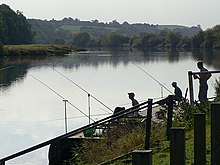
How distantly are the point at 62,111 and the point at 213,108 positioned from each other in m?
22.0

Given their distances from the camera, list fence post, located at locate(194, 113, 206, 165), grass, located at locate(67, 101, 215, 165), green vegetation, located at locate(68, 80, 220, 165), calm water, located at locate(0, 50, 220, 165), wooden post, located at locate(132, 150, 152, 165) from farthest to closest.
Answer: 1. calm water, located at locate(0, 50, 220, 165)
2. green vegetation, located at locate(68, 80, 220, 165)
3. grass, located at locate(67, 101, 215, 165)
4. fence post, located at locate(194, 113, 206, 165)
5. wooden post, located at locate(132, 150, 152, 165)

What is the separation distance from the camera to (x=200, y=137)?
4414 millimetres

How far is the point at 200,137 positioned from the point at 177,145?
54cm

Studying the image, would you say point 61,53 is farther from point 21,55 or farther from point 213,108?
point 213,108

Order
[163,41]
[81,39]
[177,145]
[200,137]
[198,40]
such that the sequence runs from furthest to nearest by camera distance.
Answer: [81,39]
[163,41]
[198,40]
[200,137]
[177,145]

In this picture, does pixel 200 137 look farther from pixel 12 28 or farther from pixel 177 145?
pixel 12 28

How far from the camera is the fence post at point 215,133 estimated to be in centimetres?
423

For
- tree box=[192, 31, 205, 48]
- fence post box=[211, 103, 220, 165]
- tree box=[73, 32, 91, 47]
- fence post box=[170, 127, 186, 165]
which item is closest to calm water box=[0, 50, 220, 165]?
fence post box=[211, 103, 220, 165]

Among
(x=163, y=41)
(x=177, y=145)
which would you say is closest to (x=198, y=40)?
(x=163, y=41)

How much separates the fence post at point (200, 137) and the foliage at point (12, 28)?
102 metres

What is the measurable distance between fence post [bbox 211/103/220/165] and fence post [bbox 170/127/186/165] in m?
0.42

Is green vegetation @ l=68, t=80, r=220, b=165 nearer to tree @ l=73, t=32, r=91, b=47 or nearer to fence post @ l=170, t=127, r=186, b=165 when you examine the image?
fence post @ l=170, t=127, r=186, b=165

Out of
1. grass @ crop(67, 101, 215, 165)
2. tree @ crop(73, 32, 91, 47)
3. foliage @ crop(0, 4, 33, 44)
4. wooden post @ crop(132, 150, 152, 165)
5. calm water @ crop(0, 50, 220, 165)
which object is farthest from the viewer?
tree @ crop(73, 32, 91, 47)

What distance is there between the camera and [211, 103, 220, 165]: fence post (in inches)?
166
